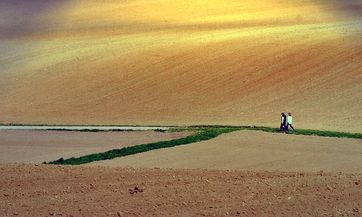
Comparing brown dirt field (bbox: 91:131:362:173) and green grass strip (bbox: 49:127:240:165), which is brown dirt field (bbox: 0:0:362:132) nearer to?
brown dirt field (bbox: 91:131:362:173)

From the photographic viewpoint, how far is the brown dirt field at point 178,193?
11547 millimetres

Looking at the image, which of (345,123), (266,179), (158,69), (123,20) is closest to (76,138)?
(345,123)

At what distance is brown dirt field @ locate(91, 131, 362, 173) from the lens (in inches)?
791

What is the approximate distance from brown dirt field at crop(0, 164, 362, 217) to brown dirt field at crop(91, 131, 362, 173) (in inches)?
235

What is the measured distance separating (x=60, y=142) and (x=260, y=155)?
996 cm

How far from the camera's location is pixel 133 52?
54000 mm

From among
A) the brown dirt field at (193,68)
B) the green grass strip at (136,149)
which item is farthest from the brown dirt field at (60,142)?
the brown dirt field at (193,68)

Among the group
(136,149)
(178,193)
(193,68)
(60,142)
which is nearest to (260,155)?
(136,149)

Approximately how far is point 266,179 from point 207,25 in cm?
5232

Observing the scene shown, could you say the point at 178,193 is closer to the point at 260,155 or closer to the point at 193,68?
the point at 260,155

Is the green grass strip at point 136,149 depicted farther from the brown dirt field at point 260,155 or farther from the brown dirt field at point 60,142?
the brown dirt field at point 60,142

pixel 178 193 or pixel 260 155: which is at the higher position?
pixel 260 155

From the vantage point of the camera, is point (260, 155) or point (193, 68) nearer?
point (260, 155)

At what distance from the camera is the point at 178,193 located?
1239cm
